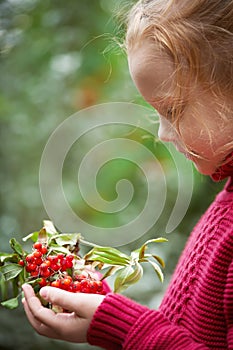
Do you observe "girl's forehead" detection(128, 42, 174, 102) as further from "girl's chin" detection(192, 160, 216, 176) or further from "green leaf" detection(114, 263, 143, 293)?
"green leaf" detection(114, 263, 143, 293)

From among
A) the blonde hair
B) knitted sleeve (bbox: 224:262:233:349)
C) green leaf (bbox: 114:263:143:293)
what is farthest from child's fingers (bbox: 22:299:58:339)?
the blonde hair

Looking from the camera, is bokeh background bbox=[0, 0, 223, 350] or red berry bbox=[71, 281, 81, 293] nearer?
red berry bbox=[71, 281, 81, 293]

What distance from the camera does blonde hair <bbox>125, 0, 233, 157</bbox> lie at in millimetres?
1038

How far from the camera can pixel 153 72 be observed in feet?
3.49

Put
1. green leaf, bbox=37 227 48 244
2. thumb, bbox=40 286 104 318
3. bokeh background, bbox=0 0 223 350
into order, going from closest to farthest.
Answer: thumb, bbox=40 286 104 318
green leaf, bbox=37 227 48 244
bokeh background, bbox=0 0 223 350

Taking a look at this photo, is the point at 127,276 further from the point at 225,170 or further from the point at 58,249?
the point at 225,170

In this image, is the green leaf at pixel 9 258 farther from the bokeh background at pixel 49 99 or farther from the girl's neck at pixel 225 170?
the bokeh background at pixel 49 99

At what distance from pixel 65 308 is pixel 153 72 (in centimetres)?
Answer: 36

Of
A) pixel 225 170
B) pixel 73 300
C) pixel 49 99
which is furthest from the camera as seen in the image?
pixel 49 99

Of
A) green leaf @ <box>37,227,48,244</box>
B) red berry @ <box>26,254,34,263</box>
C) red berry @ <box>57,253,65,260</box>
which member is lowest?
green leaf @ <box>37,227,48,244</box>

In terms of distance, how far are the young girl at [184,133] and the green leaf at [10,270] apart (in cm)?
3

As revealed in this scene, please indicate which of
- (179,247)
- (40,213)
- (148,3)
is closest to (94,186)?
(40,213)

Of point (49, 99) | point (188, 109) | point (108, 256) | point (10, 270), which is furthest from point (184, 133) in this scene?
point (49, 99)

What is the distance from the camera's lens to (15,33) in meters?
1.94
